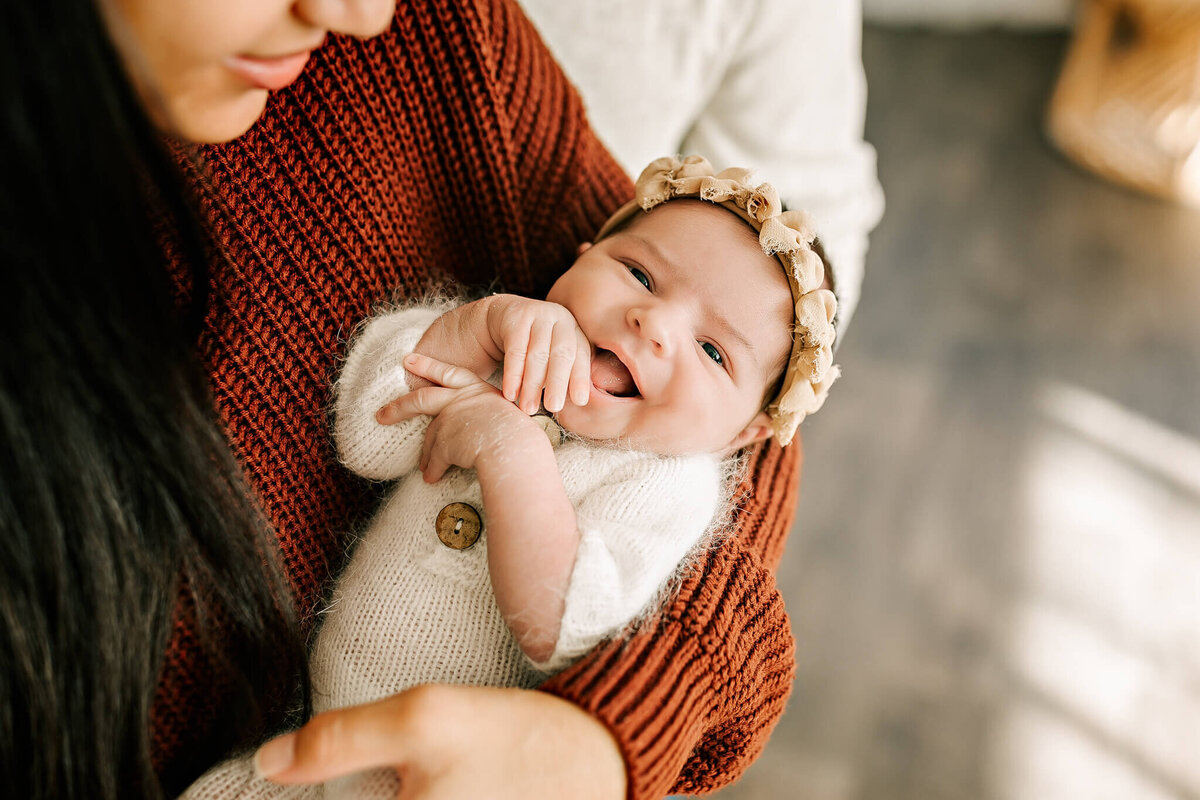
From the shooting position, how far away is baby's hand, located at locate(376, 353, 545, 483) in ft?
2.34

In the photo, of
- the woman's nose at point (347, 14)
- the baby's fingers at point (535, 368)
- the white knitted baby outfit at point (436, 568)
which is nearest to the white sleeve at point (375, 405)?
the white knitted baby outfit at point (436, 568)

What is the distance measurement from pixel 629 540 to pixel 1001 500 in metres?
1.48

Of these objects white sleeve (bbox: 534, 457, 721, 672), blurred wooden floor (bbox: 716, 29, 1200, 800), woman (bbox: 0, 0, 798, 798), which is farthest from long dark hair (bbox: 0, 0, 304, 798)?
blurred wooden floor (bbox: 716, 29, 1200, 800)

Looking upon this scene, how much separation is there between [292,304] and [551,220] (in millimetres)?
331

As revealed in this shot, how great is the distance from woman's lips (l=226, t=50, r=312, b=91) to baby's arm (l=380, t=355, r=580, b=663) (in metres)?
0.29

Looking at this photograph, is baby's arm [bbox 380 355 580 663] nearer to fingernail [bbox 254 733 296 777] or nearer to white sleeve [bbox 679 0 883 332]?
fingernail [bbox 254 733 296 777]

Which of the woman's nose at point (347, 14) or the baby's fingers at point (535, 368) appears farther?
the baby's fingers at point (535, 368)

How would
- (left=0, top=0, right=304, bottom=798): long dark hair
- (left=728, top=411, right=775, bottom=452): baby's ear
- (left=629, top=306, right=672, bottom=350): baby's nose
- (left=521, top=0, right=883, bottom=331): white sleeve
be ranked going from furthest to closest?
1. (left=521, top=0, right=883, bottom=331): white sleeve
2. (left=728, top=411, right=775, bottom=452): baby's ear
3. (left=629, top=306, right=672, bottom=350): baby's nose
4. (left=0, top=0, right=304, bottom=798): long dark hair

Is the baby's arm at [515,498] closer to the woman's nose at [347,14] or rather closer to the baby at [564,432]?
the baby at [564,432]

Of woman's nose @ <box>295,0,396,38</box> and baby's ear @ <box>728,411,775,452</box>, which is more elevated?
woman's nose @ <box>295,0,396,38</box>

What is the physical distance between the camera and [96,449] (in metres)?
0.54

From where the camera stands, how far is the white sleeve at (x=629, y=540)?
67 cm

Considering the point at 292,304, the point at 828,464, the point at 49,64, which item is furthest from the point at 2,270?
the point at 828,464

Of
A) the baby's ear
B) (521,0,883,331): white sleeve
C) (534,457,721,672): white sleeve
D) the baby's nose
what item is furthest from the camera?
(521,0,883,331): white sleeve
